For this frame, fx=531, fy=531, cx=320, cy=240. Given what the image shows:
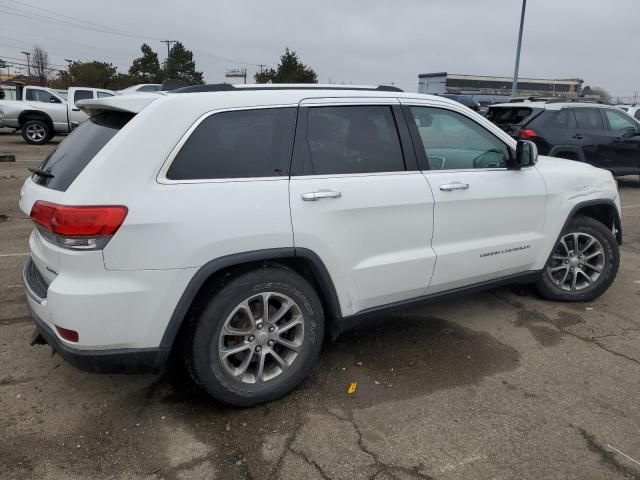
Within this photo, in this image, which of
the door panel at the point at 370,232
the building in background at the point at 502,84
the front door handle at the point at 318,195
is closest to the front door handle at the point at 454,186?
the door panel at the point at 370,232

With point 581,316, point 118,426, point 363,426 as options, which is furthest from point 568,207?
point 118,426

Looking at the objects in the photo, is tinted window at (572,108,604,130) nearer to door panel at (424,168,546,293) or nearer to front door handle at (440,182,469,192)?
door panel at (424,168,546,293)

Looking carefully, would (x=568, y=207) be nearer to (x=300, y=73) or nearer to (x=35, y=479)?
(x=35, y=479)

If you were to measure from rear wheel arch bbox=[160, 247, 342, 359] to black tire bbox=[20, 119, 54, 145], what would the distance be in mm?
16731

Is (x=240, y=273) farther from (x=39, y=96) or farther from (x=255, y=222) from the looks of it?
(x=39, y=96)

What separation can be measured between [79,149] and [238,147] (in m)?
0.84

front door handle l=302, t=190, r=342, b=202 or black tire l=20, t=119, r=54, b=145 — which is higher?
black tire l=20, t=119, r=54, b=145

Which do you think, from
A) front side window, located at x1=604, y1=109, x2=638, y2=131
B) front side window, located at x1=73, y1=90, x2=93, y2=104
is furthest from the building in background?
front side window, located at x1=604, y1=109, x2=638, y2=131

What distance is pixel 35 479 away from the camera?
2.42 metres

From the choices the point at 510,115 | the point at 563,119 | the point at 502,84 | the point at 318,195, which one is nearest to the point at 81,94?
the point at 510,115

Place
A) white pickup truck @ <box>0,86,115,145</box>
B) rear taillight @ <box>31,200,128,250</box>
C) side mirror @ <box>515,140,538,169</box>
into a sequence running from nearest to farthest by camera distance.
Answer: rear taillight @ <box>31,200,128,250</box>
side mirror @ <box>515,140,538,169</box>
white pickup truck @ <box>0,86,115,145</box>

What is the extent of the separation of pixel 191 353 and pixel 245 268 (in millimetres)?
514

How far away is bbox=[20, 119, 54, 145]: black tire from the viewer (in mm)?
16844

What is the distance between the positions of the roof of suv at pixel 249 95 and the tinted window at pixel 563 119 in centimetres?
706
